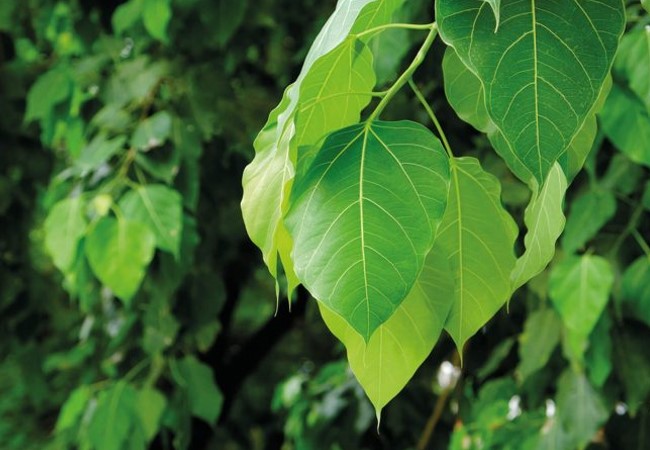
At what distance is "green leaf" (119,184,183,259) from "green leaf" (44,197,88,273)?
0.08 m

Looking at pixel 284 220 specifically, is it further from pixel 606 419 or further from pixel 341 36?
pixel 606 419

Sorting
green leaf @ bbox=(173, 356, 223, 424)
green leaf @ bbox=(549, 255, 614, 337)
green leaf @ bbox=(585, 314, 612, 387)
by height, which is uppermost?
green leaf @ bbox=(549, 255, 614, 337)

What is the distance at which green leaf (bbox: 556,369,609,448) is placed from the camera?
1.63 metres

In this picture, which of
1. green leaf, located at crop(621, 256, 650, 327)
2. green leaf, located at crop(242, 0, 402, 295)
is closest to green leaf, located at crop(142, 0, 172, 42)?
green leaf, located at crop(621, 256, 650, 327)

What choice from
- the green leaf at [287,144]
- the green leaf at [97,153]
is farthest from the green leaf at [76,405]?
the green leaf at [287,144]

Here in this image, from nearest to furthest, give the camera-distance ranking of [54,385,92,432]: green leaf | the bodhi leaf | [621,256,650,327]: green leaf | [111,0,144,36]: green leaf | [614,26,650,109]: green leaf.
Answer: the bodhi leaf → [614,26,650,109]: green leaf → [621,256,650,327]: green leaf → [111,0,144,36]: green leaf → [54,385,92,432]: green leaf

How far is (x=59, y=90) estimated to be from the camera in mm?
2051

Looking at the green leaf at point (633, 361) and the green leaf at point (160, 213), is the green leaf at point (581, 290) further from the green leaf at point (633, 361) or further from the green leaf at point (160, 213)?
the green leaf at point (160, 213)

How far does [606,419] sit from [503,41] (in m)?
1.27

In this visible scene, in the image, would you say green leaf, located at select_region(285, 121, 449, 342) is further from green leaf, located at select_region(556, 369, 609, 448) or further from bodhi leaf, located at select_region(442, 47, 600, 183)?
green leaf, located at select_region(556, 369, 609, 448)

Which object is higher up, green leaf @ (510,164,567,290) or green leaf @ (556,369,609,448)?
green leaf @ (510,164,567,290)

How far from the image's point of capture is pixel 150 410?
6.50ft

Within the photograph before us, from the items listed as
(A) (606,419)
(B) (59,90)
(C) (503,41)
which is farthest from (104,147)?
(C) (503,41)

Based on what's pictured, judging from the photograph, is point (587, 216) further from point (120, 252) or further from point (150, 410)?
point (150, 410)
